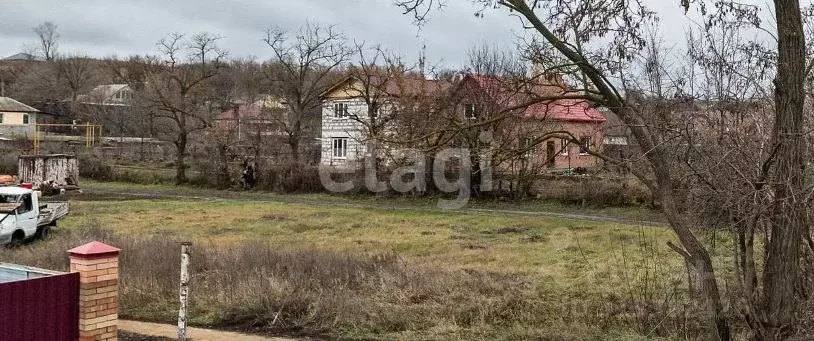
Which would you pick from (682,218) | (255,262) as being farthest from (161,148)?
(682,218)

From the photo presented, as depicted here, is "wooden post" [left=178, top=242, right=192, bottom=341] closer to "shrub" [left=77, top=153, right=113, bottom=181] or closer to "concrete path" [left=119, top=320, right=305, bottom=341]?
"concrete path" [left=119, top=320, right=305, bottom=341]

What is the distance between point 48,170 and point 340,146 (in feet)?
54.6

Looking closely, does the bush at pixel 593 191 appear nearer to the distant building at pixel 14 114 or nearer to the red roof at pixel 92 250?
the red roof at pixel 92 250

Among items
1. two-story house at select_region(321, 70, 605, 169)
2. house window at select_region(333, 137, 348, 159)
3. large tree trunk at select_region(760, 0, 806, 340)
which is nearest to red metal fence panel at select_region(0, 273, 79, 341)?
two-story house at select_region(321, 70, 605, 169)

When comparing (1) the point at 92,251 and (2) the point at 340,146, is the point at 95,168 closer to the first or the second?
(2) the point at 340,146

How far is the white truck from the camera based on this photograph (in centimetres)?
1861

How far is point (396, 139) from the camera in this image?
33.5ft

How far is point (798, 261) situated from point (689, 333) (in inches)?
84.4

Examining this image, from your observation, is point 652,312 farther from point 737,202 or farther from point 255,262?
point 255,262

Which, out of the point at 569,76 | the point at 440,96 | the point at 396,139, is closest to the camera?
the point at 569,76

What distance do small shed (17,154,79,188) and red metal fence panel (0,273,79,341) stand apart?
29.9m

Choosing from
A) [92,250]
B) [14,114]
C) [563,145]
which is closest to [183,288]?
[92,250]

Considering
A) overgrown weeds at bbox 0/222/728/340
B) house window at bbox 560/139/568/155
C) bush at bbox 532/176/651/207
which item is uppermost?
house window at bbox 560/139/568/155

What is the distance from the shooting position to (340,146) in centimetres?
4506
